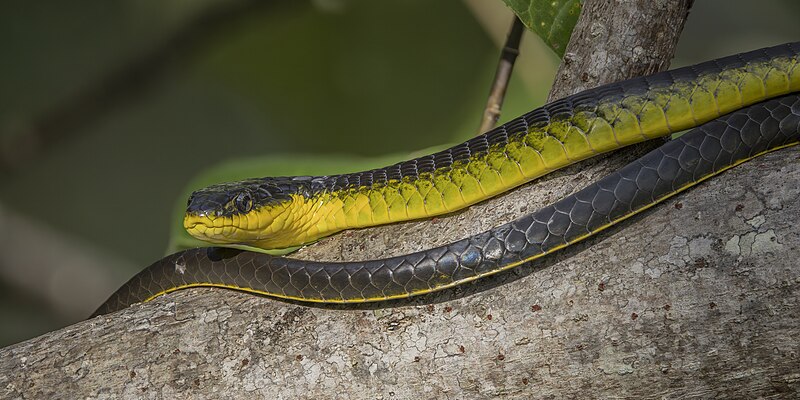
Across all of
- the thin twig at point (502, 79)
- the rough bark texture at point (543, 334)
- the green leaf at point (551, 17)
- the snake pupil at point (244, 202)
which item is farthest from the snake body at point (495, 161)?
the thin twig at point (502, 79)

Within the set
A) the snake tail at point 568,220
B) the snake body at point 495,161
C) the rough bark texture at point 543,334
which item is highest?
the snake body at point 495,161

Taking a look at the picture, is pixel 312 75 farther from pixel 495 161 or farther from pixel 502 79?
pixel 495 161

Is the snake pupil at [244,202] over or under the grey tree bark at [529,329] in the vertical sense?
over

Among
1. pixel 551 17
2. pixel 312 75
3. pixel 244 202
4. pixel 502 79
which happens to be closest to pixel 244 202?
pixel 244 202

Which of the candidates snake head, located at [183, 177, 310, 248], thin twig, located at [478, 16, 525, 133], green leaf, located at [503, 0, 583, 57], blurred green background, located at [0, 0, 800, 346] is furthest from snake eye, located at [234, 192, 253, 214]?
blurred green background, located at [0, 0, 800, 346]

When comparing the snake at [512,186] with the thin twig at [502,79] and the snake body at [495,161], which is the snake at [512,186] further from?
the thin twig at [502,79]

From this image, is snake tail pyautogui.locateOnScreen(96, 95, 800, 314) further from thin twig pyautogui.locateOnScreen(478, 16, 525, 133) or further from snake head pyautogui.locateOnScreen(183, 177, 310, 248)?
thin twig pyautogui.locateOnScreen(478, 16, 525, 133)

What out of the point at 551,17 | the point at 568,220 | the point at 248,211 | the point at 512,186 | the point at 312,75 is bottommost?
→ the point at 568,220
